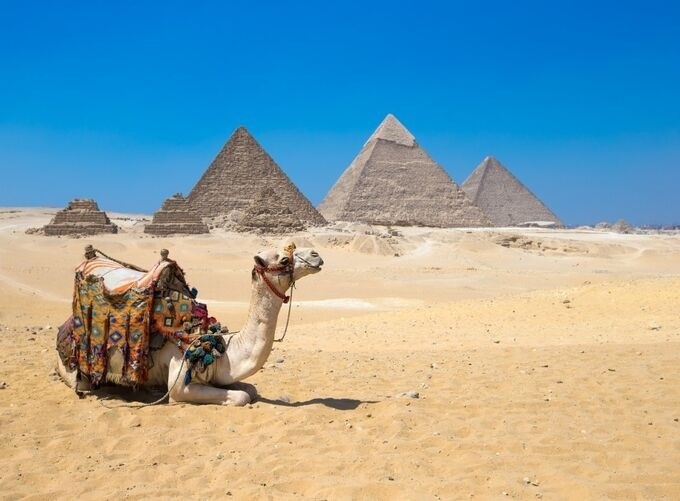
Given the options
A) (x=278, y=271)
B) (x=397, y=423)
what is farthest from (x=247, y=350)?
(x=397, y=423)

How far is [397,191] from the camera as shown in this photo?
79938mm

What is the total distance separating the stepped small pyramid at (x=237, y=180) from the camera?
55000 millimetres

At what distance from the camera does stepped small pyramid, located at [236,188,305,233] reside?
135ft

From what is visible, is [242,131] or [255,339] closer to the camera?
[255,339]

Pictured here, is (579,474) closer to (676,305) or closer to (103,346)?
(103,346)

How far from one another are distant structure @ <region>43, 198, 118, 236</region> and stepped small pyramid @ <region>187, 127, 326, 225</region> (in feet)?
47.3

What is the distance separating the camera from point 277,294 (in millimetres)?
4043

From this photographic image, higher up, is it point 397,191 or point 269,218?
point 397,191

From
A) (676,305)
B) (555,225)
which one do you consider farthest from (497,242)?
(555,225)

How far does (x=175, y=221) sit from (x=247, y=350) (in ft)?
125

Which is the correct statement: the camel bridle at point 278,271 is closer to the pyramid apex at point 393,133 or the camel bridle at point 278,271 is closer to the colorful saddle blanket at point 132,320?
the colorful saddle blanket at point 132,320

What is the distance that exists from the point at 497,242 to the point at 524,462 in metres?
41.2

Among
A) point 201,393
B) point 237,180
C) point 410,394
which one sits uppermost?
point 237,180

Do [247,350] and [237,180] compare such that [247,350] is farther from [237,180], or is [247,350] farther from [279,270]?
[237,180]
